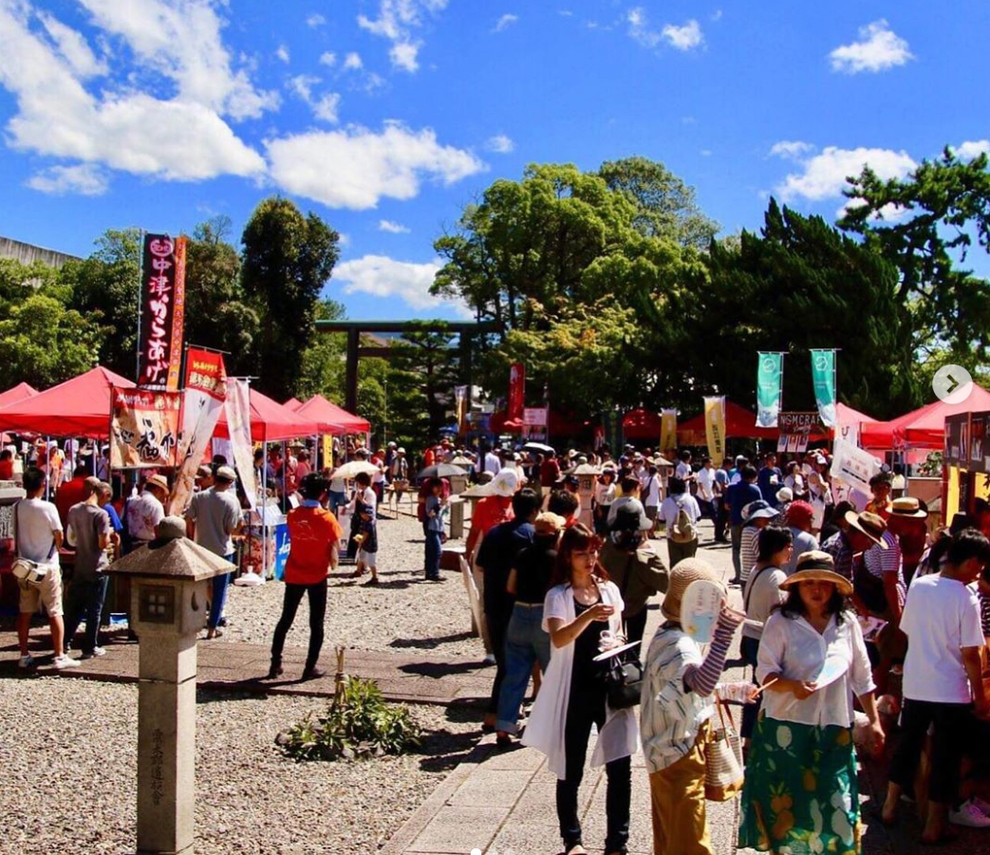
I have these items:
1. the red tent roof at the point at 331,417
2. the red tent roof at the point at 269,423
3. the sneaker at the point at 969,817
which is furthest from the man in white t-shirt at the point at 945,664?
A: the red tent roof at the point at 331,417

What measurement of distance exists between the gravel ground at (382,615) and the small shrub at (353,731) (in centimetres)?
252

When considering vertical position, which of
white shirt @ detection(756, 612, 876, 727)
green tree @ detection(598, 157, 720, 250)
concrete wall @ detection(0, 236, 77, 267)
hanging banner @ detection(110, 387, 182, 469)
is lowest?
white shirt @ detection(756, 612, 876, 727)

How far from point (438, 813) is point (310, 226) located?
106 feet

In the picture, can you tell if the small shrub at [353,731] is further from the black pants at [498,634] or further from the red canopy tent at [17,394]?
the red canopy tent at [17,394]

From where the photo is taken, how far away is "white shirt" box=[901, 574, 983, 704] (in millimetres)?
4664

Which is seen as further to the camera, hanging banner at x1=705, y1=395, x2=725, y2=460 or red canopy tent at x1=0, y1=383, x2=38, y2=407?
hanging banner at x1=705, y1=395, x2=725, y2=460

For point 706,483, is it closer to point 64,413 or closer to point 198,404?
point 198,404

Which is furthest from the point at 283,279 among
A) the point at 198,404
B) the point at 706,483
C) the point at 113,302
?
the point at 198,404

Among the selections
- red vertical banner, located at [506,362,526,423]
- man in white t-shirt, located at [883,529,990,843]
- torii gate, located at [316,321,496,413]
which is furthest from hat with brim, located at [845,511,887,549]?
torii gate, located at [316,321,496,413]

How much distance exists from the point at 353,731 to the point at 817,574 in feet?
11.9

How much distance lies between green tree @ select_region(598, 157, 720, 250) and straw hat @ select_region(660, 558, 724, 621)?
4547 cm

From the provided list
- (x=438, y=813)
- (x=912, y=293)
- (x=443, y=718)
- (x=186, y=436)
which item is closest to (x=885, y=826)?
(x=438, y=813)

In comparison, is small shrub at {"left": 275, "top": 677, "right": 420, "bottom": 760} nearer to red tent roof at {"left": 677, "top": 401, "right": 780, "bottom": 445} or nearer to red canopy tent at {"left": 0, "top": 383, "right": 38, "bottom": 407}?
red canopy tent at {"left": 0, "top": 383, "right": 38, "bottom": 407}

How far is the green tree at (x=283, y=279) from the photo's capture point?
35.2 m
